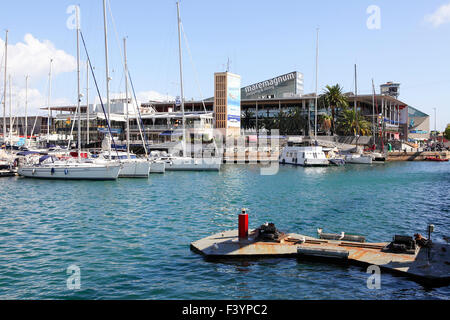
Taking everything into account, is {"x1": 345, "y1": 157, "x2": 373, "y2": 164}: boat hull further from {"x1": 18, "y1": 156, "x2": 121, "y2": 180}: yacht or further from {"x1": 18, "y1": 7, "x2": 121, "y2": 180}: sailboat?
{"x1": 18, "y1": 156, "x2": 121, "y2": 180}: yacht

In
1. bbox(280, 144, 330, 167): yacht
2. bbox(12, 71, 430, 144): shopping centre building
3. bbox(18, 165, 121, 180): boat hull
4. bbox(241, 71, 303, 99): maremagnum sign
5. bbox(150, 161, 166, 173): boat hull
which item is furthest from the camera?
bbox(241, 71, 303, 99): maremagnum sign

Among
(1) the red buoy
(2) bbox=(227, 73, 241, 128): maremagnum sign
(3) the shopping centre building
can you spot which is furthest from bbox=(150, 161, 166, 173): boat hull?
(2) bbox=(227, 73, 241, 128): maremagnum sign

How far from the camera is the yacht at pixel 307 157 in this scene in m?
81.2

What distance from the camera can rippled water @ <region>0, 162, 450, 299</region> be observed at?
1547cm

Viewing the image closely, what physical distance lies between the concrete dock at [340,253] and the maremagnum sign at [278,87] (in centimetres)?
12418

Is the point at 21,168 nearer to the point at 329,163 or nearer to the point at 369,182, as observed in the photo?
the point at 369,182

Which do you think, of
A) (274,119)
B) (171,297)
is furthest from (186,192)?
(274,119)

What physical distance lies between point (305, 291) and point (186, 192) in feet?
94.0

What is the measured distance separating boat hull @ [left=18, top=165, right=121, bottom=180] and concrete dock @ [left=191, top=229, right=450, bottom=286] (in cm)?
3483

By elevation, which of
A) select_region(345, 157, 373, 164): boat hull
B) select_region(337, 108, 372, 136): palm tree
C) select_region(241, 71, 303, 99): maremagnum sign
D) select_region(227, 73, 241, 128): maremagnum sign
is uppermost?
select_region(241, 71, 303, 99): maremagnum sign

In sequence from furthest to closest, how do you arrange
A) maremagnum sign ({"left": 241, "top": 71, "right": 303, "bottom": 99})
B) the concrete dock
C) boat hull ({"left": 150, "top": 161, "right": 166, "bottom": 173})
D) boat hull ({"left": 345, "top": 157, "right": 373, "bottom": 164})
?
maremagnum sign ({"left": 241, "top": 71, "right": 303, "bottom": 99}) → boat hull ({"left": 345, "top": 157, "right": 373, "bottom": 164}) → boat hull ({"left": 150, "top": 161, "right": 166, "bottom": 173}) → the concrete dock

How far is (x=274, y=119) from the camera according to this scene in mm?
131125

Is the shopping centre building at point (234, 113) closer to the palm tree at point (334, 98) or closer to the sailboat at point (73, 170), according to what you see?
the palm tree at point (334, 98)

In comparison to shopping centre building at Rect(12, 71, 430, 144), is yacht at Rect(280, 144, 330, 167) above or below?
below
